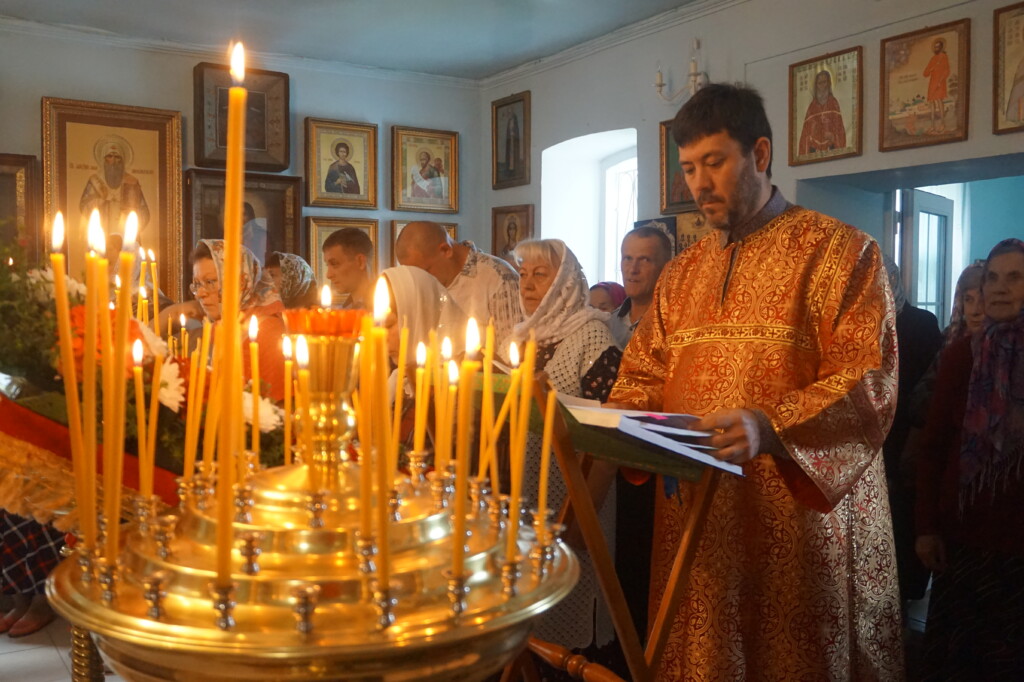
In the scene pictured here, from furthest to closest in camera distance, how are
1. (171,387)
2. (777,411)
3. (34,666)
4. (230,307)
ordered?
1. (34,666)
2. (777,411)
3. (171,387)
4. (230,307)

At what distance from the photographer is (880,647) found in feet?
6.46

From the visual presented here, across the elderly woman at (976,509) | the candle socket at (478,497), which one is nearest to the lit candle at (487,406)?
the candle socket at (478,497)

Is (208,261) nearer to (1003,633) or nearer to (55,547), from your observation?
(55,547)

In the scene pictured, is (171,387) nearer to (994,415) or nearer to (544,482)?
(544,482)

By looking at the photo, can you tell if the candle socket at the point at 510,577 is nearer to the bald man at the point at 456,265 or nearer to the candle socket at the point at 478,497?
the candle socket at the point at 478,497

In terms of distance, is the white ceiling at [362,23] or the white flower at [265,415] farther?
the white ceiling at [362,23]

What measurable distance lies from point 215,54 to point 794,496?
6547 mm

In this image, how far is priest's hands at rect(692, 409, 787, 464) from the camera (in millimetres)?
1546

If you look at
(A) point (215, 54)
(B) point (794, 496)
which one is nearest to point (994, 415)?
(B) point (794, 496)

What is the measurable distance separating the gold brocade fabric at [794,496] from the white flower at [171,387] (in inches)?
44.4

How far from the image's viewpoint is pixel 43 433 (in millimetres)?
1144

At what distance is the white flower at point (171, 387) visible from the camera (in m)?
1.19

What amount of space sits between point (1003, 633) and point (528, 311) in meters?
1.85

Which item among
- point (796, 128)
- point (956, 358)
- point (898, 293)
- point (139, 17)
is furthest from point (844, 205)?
point (139, 17)
